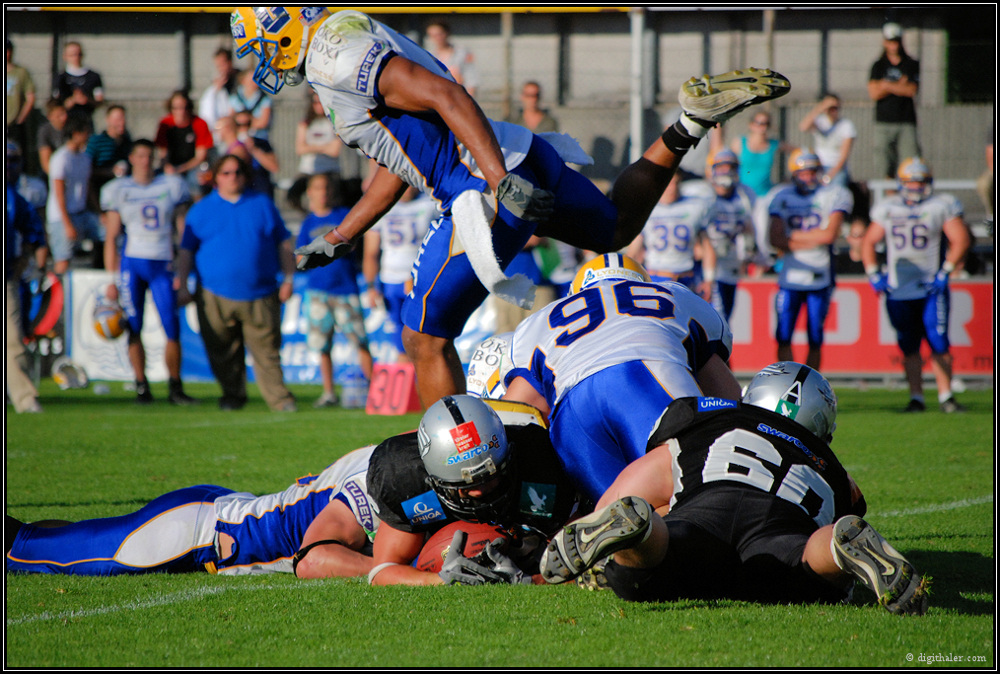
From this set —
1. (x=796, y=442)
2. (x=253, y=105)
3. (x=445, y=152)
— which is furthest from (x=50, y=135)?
(x=796, y=442)

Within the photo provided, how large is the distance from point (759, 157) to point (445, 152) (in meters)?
9.29

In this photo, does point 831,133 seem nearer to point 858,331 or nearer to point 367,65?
point 858,331

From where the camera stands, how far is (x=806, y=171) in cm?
1075

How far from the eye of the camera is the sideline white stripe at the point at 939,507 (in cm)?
502

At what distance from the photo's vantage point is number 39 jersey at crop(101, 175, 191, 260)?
10.4 meters

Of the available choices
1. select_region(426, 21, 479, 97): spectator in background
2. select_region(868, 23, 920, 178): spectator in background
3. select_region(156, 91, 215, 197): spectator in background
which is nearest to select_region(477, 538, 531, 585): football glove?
select_region(426, 21, 479, 97): spectator in background

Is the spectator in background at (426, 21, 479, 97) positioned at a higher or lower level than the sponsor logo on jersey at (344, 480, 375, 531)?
higher

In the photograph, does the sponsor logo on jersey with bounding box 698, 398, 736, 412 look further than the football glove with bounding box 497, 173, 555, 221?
No

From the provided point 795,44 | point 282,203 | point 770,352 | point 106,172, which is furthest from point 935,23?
point 106,172

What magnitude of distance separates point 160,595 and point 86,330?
931 cm

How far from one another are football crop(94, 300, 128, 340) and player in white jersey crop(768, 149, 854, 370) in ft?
21.5

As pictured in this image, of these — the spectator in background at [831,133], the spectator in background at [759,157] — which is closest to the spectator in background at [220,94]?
the spectator in background at [759,157]

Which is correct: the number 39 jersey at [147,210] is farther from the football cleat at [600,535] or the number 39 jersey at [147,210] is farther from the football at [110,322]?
the football cleat at [600,535]

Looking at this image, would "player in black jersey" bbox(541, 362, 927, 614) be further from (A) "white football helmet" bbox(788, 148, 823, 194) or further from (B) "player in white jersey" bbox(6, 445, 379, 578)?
(A) "white football helmet" bbox(788, 148, 823, 194)
